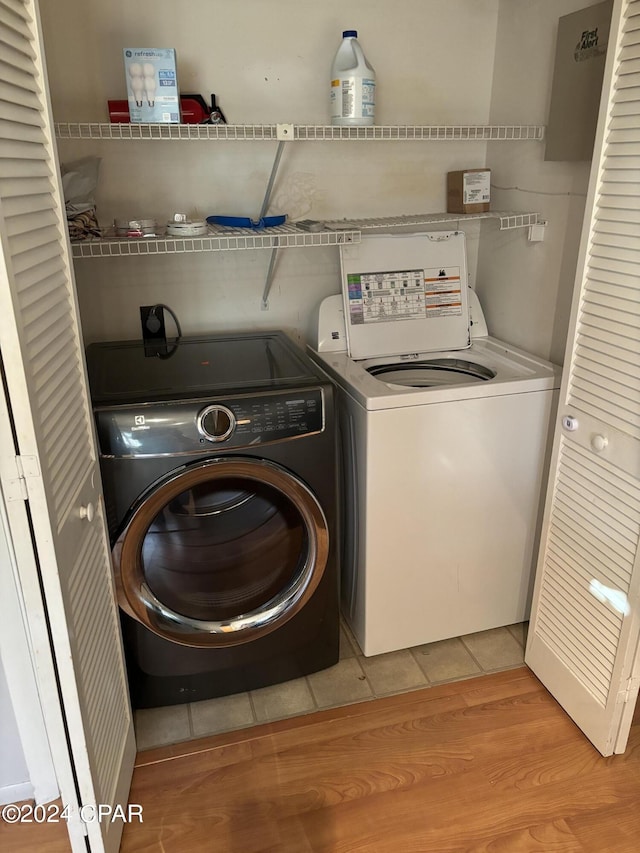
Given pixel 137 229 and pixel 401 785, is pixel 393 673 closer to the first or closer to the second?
Answer: pixel 401 785

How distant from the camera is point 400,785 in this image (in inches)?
65.7

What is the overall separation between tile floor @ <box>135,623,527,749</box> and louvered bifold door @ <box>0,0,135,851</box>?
0.36m

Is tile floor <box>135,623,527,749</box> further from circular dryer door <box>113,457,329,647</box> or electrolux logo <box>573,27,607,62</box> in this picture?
electrolux logo <box>573,27,607,62</box>

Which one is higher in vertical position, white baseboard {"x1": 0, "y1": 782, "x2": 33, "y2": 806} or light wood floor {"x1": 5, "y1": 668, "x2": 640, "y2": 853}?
white baseboard {"x1": 0, "y1": 782, "x2": 33, "y2": 806}

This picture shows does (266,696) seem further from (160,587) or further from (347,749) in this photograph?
(160,587)

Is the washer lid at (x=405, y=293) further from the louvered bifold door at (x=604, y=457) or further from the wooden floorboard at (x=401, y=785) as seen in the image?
the wooden floorboard at (x=401, y=785)

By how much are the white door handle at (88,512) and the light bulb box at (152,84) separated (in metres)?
Answer: 1.02

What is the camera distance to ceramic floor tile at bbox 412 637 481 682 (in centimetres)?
202

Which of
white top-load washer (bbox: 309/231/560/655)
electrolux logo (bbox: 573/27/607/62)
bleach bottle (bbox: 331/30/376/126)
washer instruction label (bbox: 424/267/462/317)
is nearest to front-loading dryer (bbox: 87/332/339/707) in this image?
white top-load washer (bbox: 309/231/560/655)

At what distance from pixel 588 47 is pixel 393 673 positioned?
1.87 meters

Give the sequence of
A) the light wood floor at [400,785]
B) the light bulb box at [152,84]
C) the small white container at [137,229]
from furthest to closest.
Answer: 1. the small white container at [137,229]
2. the light bulb box at [152,84]
3. the light wood floor at [400,785]

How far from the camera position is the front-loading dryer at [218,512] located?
5.21 ft

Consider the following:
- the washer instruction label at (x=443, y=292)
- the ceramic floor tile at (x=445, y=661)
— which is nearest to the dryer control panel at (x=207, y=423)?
the washer instruction label at (x=443, y=292)

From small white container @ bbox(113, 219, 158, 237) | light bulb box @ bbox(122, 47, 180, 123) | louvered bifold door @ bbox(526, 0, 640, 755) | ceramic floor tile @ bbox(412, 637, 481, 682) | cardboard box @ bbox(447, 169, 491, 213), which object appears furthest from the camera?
cardboard box @ bbox(447, 169, 491, 213)
